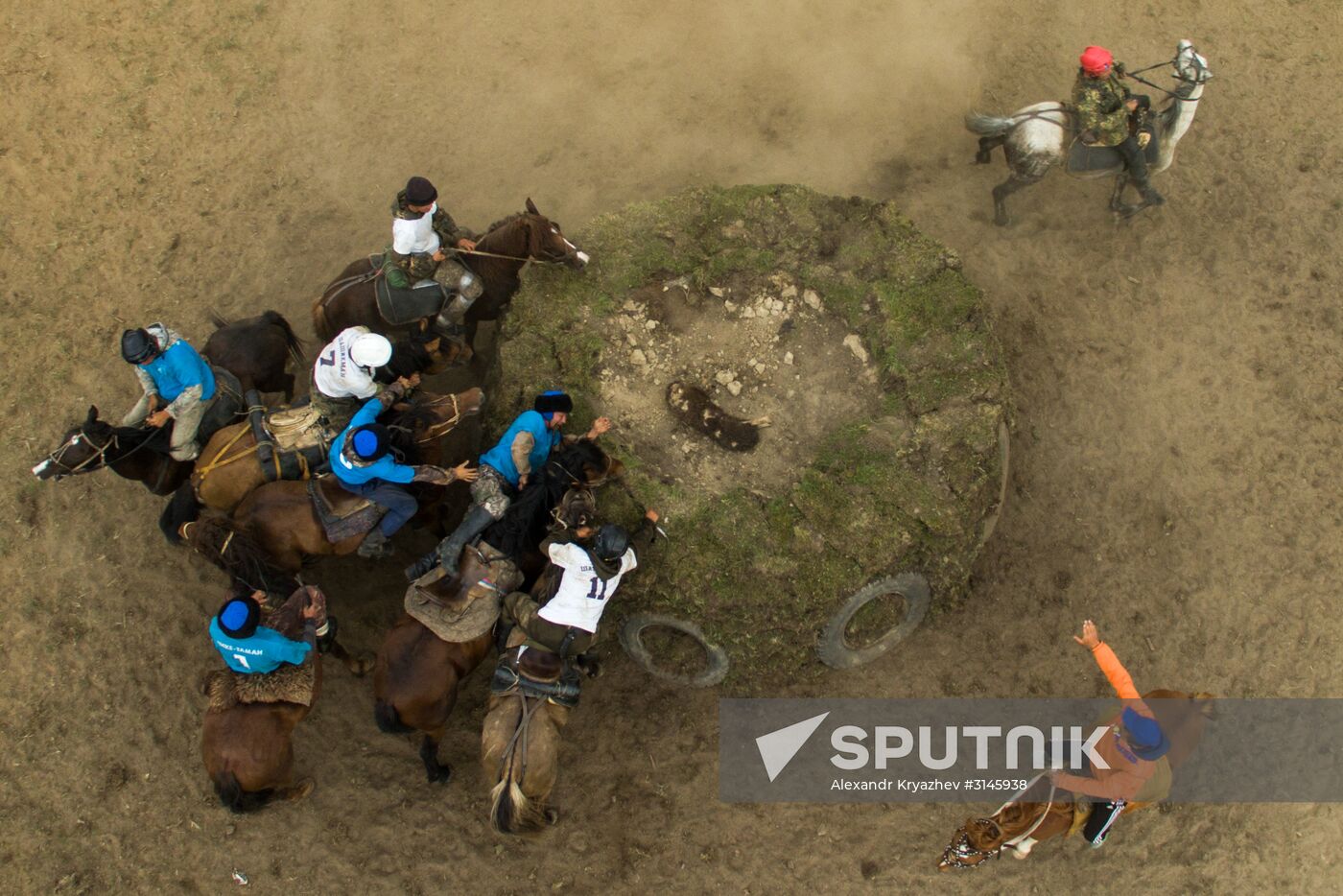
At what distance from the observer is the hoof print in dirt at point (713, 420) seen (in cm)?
575

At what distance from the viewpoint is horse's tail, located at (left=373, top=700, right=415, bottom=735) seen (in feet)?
16.8

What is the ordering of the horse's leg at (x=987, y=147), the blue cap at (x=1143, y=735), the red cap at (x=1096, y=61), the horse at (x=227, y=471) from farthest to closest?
the horse's leg at (x=987, y=147) < the red cap at (x=1096, y=61) < the horse at (x=227, y=471) < the blue cap at (x=1143, y=735)

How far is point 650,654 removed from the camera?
5746 mm

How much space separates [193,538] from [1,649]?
1.97m

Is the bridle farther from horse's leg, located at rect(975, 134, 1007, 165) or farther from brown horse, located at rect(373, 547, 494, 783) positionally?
horse's leg, located at rect(975, 134, 1007, 165)

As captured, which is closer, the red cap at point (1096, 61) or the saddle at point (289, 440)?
the saddle at point (289, 440)

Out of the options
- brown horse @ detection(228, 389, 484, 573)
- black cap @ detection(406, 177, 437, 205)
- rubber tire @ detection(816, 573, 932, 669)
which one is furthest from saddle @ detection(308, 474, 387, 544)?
rubber tire @ detection(816, 573, 932, 669)

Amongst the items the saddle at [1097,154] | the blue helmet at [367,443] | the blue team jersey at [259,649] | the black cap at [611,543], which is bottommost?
the blue team jersey at [259,649]

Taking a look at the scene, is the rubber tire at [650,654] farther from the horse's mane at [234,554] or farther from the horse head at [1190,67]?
the horse head at [1190,67]

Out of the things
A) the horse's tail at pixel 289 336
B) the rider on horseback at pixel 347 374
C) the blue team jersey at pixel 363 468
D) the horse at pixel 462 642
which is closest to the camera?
the horse at pixel 462 642

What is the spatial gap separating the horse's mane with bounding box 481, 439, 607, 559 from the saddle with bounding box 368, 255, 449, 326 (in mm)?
1631

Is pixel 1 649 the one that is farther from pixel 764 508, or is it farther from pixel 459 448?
pixel 764 508

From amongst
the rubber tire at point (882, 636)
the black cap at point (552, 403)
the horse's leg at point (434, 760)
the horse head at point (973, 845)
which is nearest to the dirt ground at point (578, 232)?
the horse's leg at point (434, 760)

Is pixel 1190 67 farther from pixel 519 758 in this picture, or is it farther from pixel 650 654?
pixel 519 758
